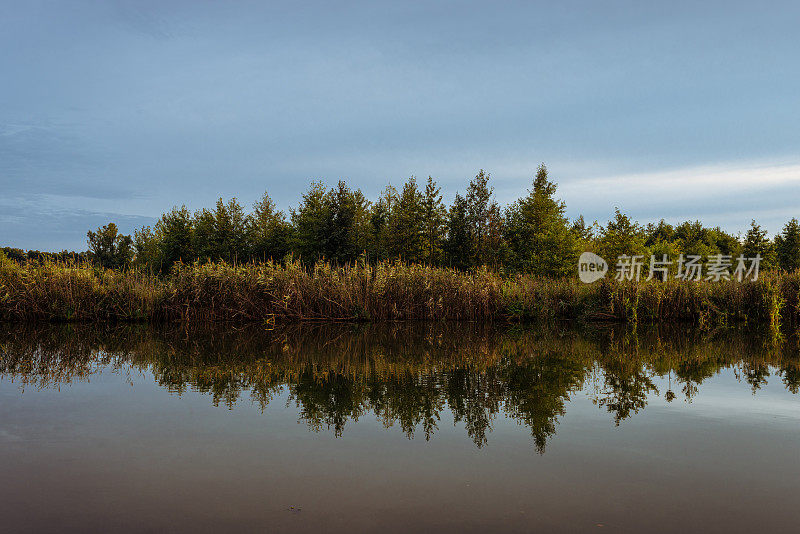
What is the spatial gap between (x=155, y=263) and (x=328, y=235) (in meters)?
17.1

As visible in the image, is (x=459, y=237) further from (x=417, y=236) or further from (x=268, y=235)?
(x=268, y=235)

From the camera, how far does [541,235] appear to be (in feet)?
111

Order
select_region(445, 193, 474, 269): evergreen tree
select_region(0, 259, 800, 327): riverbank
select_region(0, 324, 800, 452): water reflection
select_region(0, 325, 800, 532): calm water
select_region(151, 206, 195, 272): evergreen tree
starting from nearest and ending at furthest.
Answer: select_region(0, 325, 800, 532): calm water < select_region(0, 324, 800, 452): water reflection < select_region(0, 259, 800, 327): riverbank < select_region(445, 193, 474, 269): evergreen tree < select_region(151, 206, 195, 272): evergreen tree

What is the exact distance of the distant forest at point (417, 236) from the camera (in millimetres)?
35719

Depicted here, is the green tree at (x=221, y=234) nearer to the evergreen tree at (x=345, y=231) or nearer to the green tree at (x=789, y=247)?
the evergreen tree at (x=345, y=231)

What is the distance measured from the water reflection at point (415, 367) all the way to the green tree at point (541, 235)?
68.8 feet

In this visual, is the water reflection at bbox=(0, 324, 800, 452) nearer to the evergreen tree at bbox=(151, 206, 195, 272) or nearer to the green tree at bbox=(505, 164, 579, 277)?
the green tree at bbox=(505, 164, 579, 277)

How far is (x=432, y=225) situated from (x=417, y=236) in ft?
5.08

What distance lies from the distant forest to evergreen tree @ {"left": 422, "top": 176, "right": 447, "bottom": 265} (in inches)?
3.1

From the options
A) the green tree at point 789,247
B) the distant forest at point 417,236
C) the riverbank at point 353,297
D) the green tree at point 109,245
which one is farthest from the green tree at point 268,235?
the green tree at point 789,247

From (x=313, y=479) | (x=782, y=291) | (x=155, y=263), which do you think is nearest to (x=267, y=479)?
(x=313, y=479)

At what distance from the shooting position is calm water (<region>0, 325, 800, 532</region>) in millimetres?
2867

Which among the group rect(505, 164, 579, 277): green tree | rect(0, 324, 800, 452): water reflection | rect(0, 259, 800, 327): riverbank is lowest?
rect(0, 324, 800, 452): water reflection

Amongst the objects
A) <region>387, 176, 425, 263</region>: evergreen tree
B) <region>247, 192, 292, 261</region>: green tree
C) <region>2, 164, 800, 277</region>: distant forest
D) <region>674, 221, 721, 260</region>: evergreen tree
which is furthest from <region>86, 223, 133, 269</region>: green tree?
<region>674, 221, 721, 260</region>: evergreen tree
